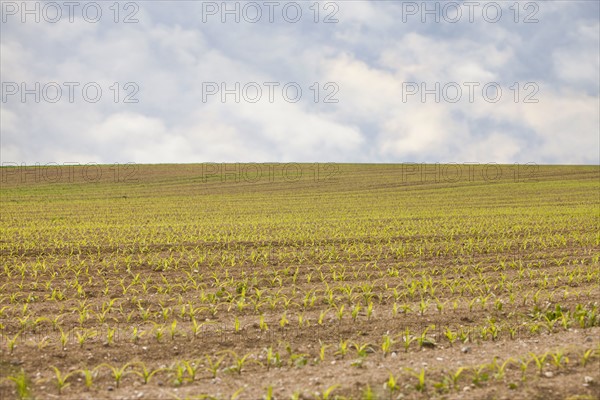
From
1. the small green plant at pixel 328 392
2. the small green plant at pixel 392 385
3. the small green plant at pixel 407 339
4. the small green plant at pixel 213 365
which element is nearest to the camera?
the small green plant at pixel 328 392

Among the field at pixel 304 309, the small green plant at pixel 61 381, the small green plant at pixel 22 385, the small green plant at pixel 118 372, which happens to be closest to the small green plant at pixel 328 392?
the field at pixel 304 309

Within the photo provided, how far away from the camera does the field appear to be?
5.64 m

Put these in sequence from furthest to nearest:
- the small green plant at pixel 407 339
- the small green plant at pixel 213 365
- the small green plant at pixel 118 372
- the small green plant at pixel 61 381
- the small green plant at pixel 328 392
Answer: the small green plant at pixel 407 339
the small green plant at pixel 213 365
the small green plant at pixel 118 372
the small green plant at pixel 61 381
the small green plant at pixel 328 392

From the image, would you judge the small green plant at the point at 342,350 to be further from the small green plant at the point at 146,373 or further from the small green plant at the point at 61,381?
the small green plant at the point at 61,381

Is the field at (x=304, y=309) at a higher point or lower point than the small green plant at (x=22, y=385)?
higher

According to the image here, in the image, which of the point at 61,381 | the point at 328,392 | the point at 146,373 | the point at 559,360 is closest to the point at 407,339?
the point at 559,360

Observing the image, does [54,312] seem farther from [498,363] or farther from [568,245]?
[568,245]

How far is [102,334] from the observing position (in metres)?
7.32

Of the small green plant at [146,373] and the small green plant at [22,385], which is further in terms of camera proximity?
the small green plant at [146,373]

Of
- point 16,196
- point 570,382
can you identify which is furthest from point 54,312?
point 16,196

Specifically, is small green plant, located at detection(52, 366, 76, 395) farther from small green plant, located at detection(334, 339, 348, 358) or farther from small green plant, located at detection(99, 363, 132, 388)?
small green plant, located at detection(334, 339, 348, 358)

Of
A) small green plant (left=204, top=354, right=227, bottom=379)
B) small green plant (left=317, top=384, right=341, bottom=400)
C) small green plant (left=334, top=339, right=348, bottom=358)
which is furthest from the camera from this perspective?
small green plant (left=334, top=339, right=348, bottom=358)

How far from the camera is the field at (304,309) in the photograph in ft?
18.5

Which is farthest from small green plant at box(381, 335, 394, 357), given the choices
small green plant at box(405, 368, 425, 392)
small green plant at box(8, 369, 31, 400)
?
small green plant at box(8, 369, 31, 400)
